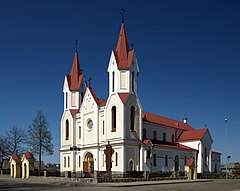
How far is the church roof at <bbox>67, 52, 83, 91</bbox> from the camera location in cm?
6178

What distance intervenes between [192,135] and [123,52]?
22.6 m

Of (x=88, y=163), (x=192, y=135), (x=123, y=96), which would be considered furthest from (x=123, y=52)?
(x=192, y=135)

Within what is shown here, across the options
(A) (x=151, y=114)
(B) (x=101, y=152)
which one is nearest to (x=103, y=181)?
(B) (x=101, y=152)

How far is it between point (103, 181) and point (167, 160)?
1953cm

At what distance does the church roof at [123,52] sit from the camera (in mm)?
52188

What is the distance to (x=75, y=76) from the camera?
6269 cm

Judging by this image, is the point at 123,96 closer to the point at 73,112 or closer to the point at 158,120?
the point at 73,112

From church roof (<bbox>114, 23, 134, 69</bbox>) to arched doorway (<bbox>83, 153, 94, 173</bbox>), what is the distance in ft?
49.8

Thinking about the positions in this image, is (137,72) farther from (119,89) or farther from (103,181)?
(103,181)

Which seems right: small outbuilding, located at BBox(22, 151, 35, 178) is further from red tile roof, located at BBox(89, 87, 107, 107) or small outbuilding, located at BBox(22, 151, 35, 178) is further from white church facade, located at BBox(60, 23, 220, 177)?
red tile roof, located at BBox(89, 87, 107, 107)

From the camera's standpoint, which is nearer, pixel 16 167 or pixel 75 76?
pixel 16 167

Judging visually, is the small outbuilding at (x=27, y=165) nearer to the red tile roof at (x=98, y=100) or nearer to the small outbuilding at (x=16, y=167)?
the small outbuilding at (x=16, y=167)

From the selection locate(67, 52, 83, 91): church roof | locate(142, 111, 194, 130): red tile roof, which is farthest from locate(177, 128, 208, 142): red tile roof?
locate(67, 52, 83, 91): church roof

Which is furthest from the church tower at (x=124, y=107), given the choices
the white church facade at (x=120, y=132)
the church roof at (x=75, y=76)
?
the church roof at (x=75, y=76)
